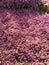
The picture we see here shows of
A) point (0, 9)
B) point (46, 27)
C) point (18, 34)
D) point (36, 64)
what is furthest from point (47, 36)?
point (0, 9)

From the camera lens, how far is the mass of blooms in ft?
23.3

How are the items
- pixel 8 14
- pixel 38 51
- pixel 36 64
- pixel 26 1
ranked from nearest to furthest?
pixel 36 64, pixel 38 51, pixel 8 14, pixel 26 1

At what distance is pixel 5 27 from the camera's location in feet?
26.5

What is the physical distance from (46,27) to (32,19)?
2.42ft

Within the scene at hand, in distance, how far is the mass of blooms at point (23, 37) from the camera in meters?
7.11

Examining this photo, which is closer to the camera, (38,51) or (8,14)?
(38,51)

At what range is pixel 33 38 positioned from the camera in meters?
7.88

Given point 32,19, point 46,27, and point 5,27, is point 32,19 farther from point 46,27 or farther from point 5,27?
point 5,27

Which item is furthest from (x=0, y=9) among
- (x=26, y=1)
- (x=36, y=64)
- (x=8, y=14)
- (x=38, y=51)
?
(x=36, y=64)

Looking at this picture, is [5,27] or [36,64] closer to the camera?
[36,64]

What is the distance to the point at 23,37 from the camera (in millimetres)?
7832

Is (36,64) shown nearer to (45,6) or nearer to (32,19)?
(32,19)

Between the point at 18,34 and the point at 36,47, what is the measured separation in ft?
2.66

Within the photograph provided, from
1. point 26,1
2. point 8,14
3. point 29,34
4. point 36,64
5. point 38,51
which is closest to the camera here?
point 36,64
